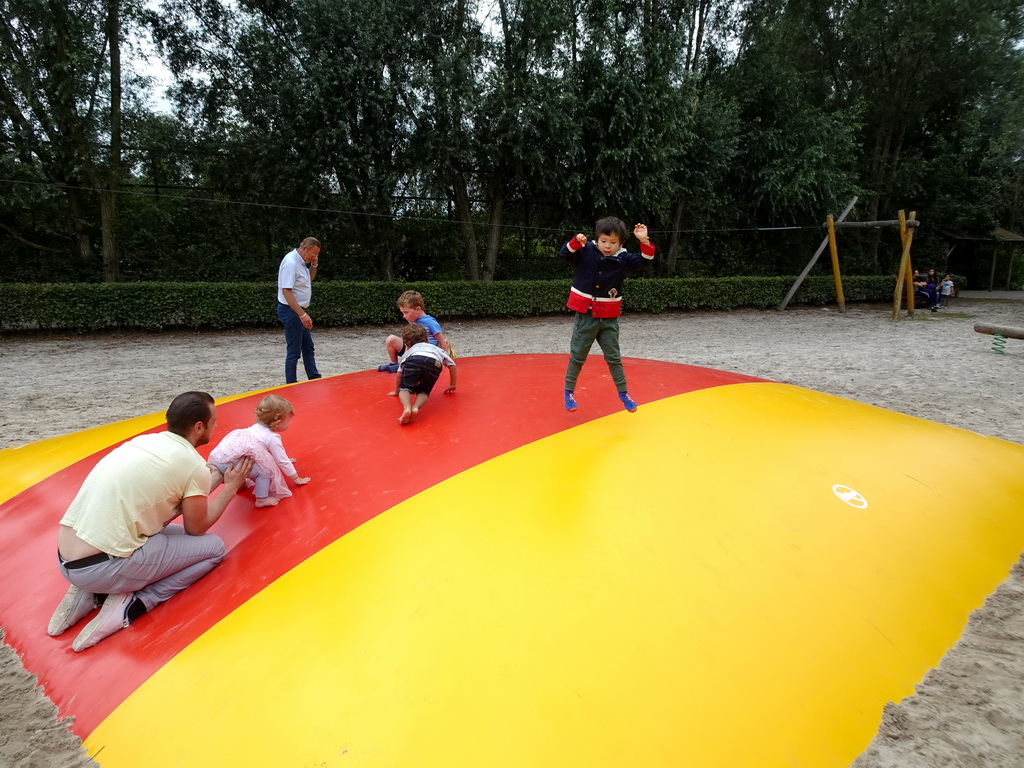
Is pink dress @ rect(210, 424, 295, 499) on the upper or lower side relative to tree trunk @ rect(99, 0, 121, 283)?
lower

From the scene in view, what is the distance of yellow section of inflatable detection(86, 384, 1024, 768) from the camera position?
1.80 m

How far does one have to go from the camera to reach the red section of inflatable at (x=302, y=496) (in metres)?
2.23

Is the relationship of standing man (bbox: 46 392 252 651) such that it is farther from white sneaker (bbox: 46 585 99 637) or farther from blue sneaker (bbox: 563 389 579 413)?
blue sneaker (bbox: 563 389 579 413)

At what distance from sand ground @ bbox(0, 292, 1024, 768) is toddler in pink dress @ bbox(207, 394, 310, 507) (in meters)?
1.11

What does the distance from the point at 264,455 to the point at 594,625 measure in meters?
1.83

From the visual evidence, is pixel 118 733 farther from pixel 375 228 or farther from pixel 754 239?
pixel 754 239

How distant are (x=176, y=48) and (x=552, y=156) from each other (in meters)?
9.33

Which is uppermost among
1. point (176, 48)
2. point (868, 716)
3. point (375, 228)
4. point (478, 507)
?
point (176, 48)

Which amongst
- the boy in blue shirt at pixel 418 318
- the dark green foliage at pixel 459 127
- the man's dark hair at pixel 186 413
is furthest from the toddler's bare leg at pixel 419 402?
the dark green foliage at pixel 459 127

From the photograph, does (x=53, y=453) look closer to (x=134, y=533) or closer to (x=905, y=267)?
(x=134, y=533)

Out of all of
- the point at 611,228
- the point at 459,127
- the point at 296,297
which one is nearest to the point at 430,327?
the point at 611,228

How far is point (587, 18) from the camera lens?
595 inches

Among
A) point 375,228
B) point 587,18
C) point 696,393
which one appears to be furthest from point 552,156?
point 696,393

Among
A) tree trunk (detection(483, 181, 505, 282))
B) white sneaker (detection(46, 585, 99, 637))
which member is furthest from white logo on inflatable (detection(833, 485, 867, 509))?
tree trunk (detection(483, 181, 505, 282))
